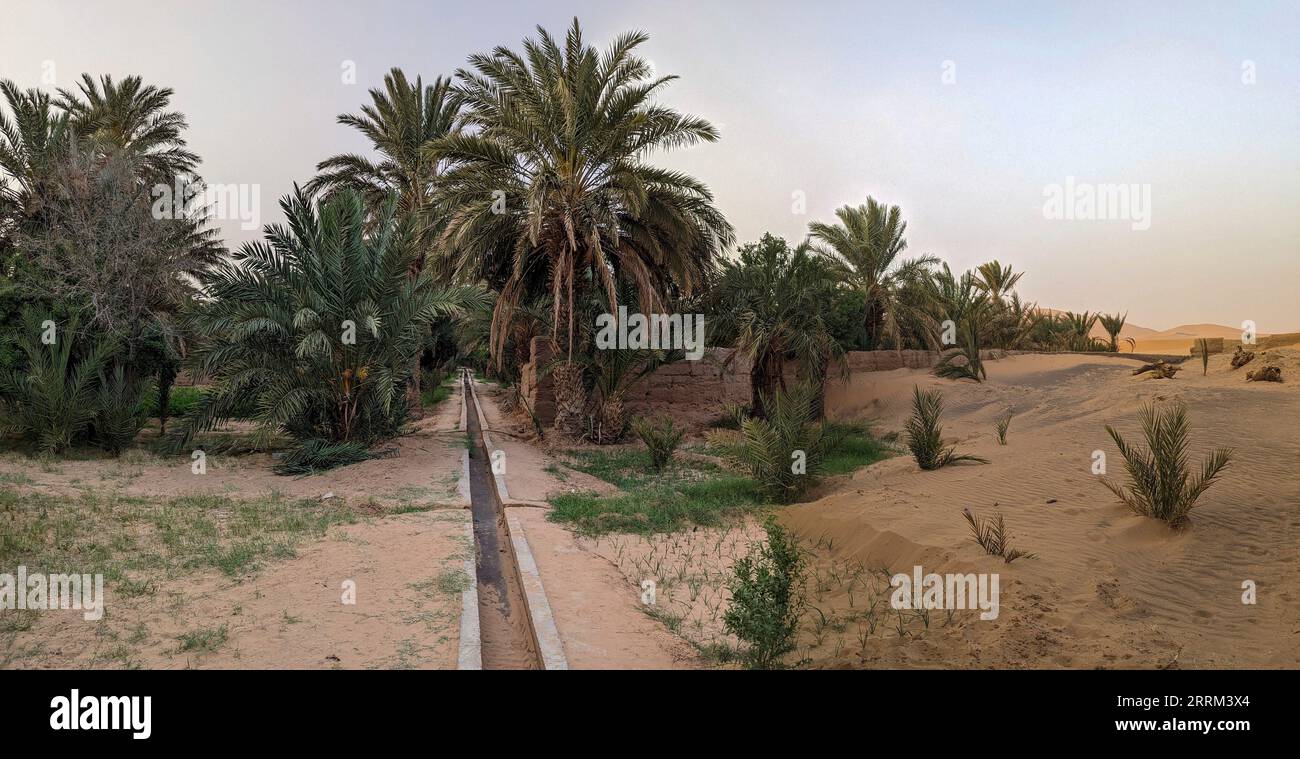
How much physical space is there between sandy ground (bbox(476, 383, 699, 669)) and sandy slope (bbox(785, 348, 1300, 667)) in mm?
1172

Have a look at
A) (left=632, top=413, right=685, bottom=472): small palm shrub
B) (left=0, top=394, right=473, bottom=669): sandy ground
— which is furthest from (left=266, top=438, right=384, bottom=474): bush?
(left=632, top=413, right=685, bottom=472): small palm shrub

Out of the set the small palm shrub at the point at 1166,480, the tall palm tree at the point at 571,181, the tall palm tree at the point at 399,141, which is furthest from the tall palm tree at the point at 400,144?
the small palm shrub at the point at 1166,480

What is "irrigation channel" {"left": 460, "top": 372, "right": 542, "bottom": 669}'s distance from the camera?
196 inches

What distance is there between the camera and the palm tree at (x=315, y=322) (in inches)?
516

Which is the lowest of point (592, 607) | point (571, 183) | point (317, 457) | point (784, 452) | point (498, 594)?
point (498, 594)

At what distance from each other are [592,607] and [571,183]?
11389 mm

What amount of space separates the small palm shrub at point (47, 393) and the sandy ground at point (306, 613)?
419 cm

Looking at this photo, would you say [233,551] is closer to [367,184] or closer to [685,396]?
[685,396]

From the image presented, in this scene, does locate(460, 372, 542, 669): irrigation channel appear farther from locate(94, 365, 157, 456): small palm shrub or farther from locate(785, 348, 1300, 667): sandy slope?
locate(94, 365, 157, 456): small palm shrub

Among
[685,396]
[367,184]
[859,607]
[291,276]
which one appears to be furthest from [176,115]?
[859,607]

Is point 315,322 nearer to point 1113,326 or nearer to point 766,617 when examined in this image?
point 766,617

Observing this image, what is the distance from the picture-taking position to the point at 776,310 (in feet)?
56.3

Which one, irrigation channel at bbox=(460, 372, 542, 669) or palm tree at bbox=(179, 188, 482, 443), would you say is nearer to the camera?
irrigation channel at bbox=(460, 372, 542, 669)

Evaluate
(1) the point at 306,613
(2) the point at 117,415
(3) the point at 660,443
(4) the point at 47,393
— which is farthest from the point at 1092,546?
(4) the point at 47,393
